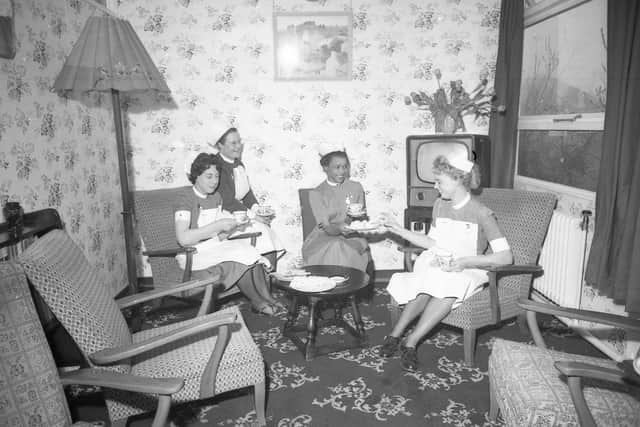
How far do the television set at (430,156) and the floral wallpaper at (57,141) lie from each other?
7.85ft

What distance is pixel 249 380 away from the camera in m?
2.14

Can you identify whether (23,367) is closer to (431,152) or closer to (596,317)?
(596,317)

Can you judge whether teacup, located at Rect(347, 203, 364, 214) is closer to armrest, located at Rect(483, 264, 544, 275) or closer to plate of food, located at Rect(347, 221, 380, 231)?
plate of food, located at Rect(347, 221, 380, 231)

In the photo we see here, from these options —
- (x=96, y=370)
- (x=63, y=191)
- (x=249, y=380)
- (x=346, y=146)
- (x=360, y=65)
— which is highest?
(x=360, y=65)

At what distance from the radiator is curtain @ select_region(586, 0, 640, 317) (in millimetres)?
423

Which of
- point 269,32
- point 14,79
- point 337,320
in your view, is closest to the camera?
point 14,79

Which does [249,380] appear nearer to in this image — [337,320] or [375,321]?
Answer: [337,320]

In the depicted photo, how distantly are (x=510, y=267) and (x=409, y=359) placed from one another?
2.57 ft

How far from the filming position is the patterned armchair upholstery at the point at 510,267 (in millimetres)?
2742

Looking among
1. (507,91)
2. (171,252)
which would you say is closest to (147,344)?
(171,252)

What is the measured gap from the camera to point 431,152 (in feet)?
12.2

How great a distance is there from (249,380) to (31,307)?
976 millimetres

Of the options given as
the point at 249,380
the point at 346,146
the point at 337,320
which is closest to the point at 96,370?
the point at 249,380

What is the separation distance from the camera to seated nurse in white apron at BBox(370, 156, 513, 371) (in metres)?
2.72
